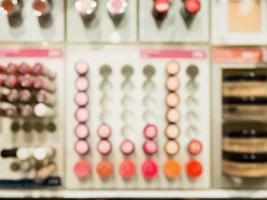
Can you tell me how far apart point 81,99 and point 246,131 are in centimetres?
32

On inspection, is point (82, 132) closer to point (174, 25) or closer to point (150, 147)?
point (150, 147)

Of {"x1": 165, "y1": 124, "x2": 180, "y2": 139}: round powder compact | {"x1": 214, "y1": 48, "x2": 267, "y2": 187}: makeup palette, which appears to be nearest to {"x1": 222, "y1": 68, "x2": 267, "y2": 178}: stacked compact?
{"x1": 214, "y1": 48, "x2": 267, "y2": 187}: makeup palette

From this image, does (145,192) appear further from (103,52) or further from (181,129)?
(103,52)

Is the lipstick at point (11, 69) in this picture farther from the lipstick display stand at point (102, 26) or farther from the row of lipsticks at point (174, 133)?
the row of lipsticks at point (174, 133)

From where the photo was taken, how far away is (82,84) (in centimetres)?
89

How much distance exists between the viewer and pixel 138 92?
918 millimetres

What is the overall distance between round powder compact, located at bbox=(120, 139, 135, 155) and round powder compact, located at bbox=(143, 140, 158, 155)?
3 centimetres

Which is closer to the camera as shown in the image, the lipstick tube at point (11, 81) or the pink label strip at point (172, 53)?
the lipstick tube at point (11, 81)

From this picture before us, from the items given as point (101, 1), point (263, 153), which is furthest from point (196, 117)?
point (101, 1)

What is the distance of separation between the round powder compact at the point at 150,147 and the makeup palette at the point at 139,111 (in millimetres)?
13

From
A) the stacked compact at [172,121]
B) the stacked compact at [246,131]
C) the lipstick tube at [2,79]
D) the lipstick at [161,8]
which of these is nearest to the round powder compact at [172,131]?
the stacked compact at [172,121]

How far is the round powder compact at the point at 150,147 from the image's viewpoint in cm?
88

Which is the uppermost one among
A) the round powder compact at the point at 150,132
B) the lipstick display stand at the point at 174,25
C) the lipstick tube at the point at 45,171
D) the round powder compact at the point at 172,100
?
the lipstick display stand at the point at 174,25

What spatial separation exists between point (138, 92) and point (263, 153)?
0.89ft
